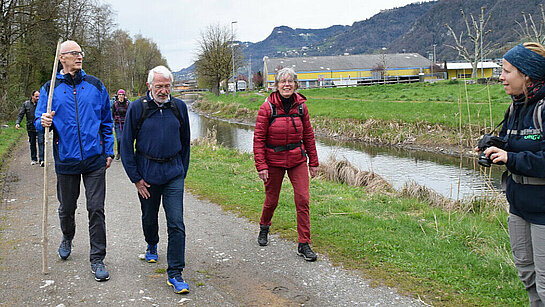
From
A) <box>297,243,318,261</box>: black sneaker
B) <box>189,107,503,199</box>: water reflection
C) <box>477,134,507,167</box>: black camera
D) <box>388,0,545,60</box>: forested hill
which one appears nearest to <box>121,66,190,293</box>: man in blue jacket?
Answer: <box>297,243,318,261</box>: black sneaker

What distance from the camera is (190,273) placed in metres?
5.11

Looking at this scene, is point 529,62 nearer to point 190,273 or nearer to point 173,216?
point 173,216

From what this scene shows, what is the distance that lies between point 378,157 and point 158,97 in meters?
15.6

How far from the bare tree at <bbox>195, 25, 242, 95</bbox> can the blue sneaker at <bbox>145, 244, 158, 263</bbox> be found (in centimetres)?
5928

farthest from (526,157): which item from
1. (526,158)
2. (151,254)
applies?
(151,254)

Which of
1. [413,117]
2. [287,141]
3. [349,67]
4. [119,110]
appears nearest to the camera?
[287,141]

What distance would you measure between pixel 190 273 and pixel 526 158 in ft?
11.6

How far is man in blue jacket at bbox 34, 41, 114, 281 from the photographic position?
15.8ft

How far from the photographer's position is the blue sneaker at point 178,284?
177 inches

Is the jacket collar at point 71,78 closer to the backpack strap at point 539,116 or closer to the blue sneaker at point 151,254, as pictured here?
the blue sneaker at point 151,254

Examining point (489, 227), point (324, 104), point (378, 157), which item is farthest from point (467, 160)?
point (324, 104)

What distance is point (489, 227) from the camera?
7.03 m

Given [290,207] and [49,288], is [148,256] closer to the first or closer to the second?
[49,288]

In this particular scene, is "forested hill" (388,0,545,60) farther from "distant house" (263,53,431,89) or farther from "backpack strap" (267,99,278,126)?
"backpack strap" (267,99,278,126)
